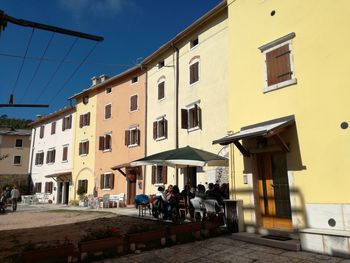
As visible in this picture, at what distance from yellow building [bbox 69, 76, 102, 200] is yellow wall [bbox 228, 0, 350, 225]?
711 inches

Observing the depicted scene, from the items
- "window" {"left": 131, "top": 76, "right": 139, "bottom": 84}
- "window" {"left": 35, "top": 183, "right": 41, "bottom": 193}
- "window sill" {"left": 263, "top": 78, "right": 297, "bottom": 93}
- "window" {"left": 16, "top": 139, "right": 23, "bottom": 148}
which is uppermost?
"window" {"left": 131, "top": 76, "right": 139, "bottom": 84}

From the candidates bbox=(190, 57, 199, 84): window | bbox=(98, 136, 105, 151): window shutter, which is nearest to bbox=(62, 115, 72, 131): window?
bbox=(98, 136, 105, 151): window shutter

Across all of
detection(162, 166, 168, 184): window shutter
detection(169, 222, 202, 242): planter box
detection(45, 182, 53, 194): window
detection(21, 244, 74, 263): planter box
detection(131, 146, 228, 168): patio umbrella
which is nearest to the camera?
detection(21, 244, 74, 263): planter box

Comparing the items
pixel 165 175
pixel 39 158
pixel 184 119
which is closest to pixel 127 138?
pixel 165 175

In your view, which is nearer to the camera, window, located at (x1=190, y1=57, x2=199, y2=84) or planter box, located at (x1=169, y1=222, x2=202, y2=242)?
planter box, located at (x1=169, y1=222, x2=202, y2=242)

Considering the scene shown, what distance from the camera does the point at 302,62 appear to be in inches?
325

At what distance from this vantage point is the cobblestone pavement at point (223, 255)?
251 inches

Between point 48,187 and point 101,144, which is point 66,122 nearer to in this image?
point 48,187

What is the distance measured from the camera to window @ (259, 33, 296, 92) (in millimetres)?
8602

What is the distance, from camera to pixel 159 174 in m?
17.8

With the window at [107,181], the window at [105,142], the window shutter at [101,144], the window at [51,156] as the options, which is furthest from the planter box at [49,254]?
the window at [51,156]

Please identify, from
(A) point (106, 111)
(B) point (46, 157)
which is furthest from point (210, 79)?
(B) point (46, 157)

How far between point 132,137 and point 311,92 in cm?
1477

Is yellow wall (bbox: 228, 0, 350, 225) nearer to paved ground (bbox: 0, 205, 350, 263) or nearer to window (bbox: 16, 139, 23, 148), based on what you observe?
paved ground (bbox: 0, 205, 350, 263)
